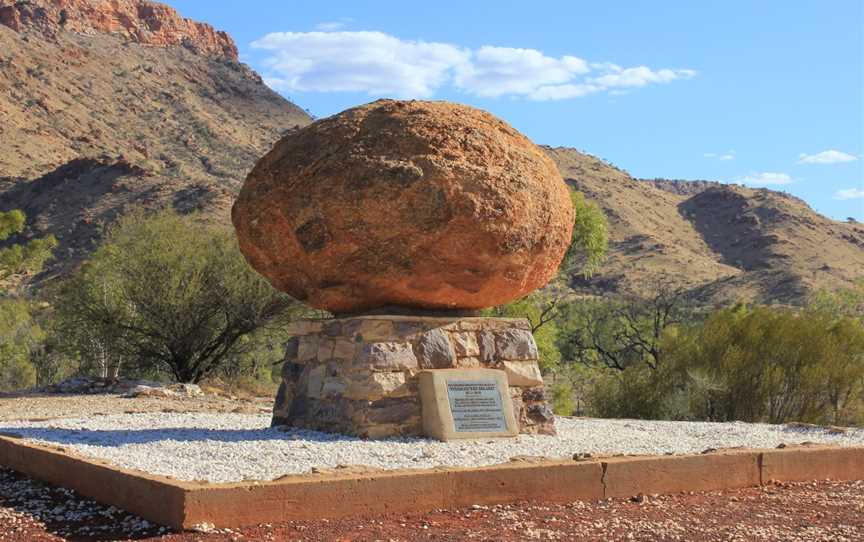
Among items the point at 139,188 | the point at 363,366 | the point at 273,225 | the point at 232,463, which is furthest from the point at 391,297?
the point at 139,188

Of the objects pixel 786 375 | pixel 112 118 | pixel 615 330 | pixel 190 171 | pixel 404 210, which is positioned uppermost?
pixel 112 118

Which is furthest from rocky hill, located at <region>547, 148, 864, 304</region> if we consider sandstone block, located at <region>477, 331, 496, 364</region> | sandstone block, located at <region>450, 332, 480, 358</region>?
sandstone block, located at <region>450, 332, 480, 358</region>

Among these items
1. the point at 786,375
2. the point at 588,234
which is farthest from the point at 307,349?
the point at 588,234

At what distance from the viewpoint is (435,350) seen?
28.3ft

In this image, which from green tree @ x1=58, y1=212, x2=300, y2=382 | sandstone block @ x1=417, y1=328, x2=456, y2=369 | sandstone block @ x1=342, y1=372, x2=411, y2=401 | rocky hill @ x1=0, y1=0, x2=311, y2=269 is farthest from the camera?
rocky hill @ x1=0, y1=0, x2=311, y2=269

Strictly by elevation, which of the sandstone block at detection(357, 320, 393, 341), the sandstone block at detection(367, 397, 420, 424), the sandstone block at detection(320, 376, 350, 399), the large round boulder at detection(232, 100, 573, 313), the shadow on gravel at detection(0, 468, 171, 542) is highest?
the large round boulder at detection(232, 100, 573, 313)

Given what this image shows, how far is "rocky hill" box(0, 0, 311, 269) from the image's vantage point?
47344mm

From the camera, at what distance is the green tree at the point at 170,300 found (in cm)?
1736

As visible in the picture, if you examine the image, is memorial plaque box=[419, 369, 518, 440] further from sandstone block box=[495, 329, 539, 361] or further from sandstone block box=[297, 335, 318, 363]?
sandstone block box=[297, 335, 318, 363]

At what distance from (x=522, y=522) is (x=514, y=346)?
126 inches

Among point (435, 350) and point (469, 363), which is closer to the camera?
point (435, 350)

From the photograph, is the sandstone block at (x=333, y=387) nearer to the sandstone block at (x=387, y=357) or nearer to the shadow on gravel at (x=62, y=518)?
the sandstone block at (x=387, y=357)

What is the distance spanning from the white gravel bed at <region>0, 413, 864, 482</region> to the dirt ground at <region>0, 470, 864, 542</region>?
585mm

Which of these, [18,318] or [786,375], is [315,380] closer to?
[786,375]
